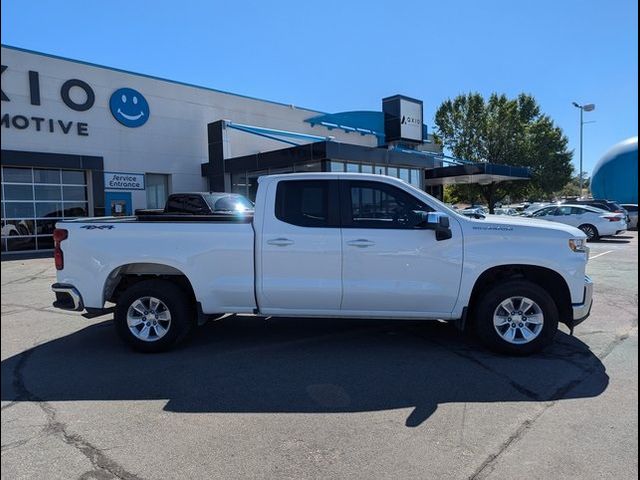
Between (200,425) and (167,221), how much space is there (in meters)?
2.61

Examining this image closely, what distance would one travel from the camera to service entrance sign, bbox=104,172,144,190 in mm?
20844

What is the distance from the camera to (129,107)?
21422 millimetres

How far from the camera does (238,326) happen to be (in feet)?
22.2

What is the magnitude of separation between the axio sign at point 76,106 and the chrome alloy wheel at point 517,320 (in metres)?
17.3

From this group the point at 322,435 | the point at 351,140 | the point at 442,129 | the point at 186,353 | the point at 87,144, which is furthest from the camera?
the point at 442,129

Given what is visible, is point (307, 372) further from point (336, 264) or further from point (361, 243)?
point (361, 243)

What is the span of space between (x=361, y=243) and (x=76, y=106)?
18.6 meters

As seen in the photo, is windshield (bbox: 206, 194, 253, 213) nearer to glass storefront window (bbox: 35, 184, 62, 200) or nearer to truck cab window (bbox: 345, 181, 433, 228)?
truck cab window (bbox: 345, 181, 433, 228)

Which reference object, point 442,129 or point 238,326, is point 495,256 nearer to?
point 238,326

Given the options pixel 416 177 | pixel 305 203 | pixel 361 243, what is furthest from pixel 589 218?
pixel 305 203

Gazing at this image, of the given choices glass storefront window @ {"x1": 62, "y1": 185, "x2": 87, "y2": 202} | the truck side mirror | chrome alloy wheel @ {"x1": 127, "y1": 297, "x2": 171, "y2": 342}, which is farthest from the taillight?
glass storefront window @ {"x1": 62, "y1": 185, "x2": 87, "y2": 202}

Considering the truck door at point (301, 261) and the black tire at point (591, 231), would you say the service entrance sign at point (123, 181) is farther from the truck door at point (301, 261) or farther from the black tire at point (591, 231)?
the black tire at point (591, 231)

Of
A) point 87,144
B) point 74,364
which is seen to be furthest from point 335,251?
point 87,144

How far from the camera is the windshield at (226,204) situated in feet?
43.9
